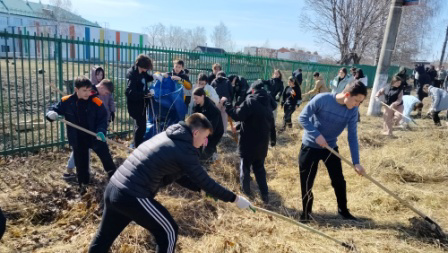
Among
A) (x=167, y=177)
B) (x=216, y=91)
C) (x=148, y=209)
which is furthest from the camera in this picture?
(x=216, y=91)

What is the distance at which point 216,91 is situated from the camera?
6621mm

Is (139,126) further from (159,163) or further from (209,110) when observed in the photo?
(159,163)

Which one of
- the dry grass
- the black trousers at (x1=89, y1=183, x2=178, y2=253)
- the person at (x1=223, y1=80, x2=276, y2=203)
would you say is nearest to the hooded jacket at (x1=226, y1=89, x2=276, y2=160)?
the person at (x1=223, y1=80, x2=276, y2=203)

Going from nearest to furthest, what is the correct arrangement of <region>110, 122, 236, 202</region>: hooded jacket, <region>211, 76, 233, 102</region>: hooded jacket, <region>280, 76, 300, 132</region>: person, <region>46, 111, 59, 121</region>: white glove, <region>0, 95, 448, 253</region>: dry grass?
<region>110, 122, 236, 202</region>: hooded jacket → <region>0, 95, 448, 253</region>: dry grass → <region>46, 111, 59, 121</region>: white glove → <region>211, 76, 233, 102</region>: hooded jacket → <region>280, 76, 300, 132</region>: person

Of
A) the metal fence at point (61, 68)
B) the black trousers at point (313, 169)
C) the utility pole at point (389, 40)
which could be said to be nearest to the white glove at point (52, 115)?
the metal fence at point (61, 68)

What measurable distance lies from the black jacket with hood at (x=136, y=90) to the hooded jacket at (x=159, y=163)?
2.85 metres

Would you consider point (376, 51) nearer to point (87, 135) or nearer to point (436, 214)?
point (436, 214)

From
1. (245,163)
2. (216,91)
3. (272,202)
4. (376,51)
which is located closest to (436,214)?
(272,202)

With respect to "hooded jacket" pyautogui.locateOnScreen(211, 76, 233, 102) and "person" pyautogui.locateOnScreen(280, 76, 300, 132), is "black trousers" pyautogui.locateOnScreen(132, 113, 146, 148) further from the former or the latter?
"person" pyautogui.locateOnScreen(280, 76, 300, 132)

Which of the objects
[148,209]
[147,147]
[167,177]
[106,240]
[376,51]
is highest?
[376,51]

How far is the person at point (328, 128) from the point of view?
331 centimetres

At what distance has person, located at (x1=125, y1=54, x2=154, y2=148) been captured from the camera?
4.90 m

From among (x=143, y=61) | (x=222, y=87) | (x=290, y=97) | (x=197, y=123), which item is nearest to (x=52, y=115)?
(x=143, y=61)

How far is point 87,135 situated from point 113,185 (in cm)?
203
